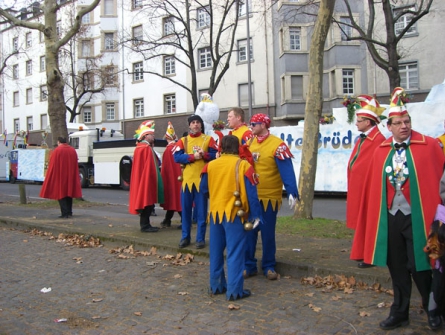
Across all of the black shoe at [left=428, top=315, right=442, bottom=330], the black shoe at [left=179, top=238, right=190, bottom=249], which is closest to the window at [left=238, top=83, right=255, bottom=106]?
the black shoe at [left=179, top=238, right=190, bottom=249]

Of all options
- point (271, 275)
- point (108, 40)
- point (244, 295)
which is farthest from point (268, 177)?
point (108, 40)

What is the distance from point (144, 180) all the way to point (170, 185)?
2.01 feet

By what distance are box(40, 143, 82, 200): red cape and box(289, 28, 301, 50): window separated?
22992 millimetres

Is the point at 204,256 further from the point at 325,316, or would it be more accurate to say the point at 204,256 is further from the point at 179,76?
the point at 179,76

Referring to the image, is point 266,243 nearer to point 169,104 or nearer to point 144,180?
point 144,180

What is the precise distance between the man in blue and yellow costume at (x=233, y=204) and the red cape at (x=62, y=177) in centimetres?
705

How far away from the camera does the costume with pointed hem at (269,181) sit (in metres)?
5.66

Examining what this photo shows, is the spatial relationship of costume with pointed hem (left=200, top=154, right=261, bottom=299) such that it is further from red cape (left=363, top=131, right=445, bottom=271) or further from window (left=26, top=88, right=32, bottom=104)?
window (left=26, top=88, right=32, bottom=104)

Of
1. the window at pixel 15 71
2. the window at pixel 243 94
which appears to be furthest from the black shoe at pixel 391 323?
the window at pixel 15 71

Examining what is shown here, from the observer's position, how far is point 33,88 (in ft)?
166

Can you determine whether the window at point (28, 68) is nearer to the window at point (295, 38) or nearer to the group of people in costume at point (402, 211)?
the window at point (295, 38)

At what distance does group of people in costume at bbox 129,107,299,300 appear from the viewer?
498cm

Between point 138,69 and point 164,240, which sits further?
point 138,69

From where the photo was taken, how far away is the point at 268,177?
5.77m
